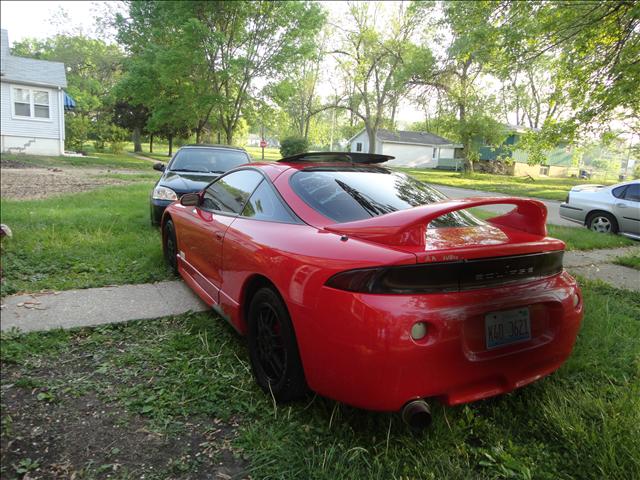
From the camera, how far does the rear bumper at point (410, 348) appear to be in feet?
6.13

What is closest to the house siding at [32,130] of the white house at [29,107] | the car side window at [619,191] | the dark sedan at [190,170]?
the white house at [29,107]

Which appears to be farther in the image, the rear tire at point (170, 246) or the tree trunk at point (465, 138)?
the tree trunk at point (465, 138)

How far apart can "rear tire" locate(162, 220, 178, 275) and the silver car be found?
8.82 m

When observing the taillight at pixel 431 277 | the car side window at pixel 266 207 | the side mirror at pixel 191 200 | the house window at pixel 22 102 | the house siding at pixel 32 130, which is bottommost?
the taillight at pixel 431 277

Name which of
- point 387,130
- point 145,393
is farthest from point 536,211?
point 387,130

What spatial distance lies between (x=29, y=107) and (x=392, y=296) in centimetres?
2655

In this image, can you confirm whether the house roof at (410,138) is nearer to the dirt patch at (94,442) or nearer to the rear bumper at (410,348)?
the rear bumper at (410,348)

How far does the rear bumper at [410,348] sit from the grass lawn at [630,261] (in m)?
5.09

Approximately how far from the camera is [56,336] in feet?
10.6

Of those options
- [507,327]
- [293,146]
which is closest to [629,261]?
[507,327]

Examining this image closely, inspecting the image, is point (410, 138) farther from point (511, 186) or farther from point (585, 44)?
point (585, 44)

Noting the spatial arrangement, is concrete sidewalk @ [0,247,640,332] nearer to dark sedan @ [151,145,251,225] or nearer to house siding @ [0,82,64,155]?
dark sedan @ [151,145,251,225]

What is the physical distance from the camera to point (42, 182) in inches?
495

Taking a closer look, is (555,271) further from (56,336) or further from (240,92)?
(240,92)
